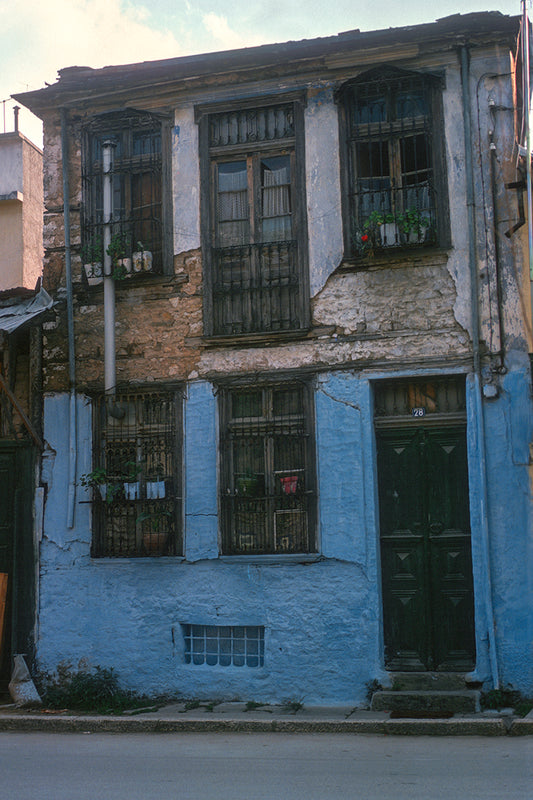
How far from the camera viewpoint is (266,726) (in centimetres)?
931

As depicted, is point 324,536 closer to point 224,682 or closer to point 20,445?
point 224,682

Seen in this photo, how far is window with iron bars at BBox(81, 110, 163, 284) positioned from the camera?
1150cm

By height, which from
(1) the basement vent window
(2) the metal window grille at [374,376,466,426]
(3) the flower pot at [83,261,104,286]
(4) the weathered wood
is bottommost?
(1) the basement vent window

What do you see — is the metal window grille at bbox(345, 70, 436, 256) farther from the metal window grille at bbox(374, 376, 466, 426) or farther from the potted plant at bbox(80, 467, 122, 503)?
the potted plant at bbox(80, 467, 122, 503)

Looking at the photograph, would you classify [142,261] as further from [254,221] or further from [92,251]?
[254,221]

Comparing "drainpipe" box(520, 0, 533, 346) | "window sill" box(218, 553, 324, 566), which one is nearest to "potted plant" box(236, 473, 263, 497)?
"window sill" box(218, 553, 324, 566)

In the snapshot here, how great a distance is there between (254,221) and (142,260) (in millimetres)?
1334

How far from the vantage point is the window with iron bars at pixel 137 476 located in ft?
36.7

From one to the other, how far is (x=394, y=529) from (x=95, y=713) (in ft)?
11.9

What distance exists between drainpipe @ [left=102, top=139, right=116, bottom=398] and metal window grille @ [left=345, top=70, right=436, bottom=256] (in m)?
2.77

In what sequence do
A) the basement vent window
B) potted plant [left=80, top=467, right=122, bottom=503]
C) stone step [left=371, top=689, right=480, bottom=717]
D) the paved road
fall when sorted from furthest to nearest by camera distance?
1. potted plant [left=80, top=467, right=122, bottom=503]
2. the basement vent window
3. stone step [left=371, top=689, right=480, bottom=717]
4. the paved road

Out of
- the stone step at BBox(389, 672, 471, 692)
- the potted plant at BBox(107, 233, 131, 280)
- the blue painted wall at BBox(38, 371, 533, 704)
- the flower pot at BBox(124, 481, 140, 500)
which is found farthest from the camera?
the potted plant at BBox(107, 233, 131, 280)

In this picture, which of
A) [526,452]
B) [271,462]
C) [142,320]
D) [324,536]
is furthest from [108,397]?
[526,452]

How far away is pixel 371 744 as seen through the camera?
27.8 feet
